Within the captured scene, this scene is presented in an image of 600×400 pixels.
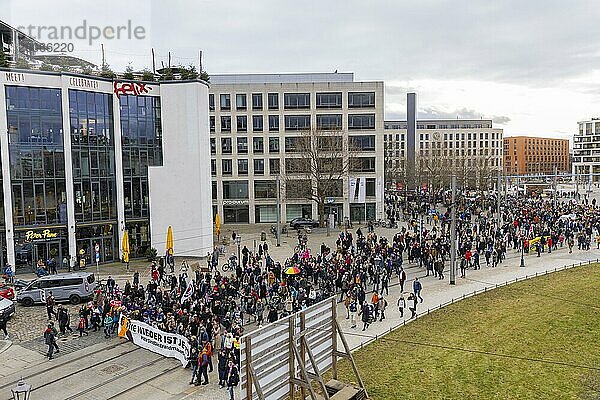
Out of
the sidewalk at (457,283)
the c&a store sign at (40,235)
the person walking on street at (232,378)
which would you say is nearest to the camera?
the person walking on street at (232,378)

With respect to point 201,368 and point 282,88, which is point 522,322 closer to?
point 201,368

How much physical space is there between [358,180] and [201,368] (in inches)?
1511

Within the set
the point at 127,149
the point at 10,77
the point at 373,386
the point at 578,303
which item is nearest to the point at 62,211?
the point at 127,149

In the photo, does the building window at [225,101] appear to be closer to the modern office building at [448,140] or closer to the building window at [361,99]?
the building window at [361,99]

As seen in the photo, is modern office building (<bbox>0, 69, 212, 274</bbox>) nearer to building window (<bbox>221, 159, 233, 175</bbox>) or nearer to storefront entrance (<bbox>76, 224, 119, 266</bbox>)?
storefront entrance (<bbox>76, 224, 119, 266</bbox>)

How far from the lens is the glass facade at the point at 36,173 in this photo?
3416 centimetres

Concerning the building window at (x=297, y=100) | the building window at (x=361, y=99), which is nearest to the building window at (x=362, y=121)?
the building window at (x=361, y=99)

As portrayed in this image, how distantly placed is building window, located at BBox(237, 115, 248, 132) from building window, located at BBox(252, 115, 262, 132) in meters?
0.81

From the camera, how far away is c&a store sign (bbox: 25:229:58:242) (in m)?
34.9

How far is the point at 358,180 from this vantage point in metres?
53.5

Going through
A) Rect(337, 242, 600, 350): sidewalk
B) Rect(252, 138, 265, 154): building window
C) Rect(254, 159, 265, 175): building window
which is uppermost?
Rect(252, 138, 265, 154): building window

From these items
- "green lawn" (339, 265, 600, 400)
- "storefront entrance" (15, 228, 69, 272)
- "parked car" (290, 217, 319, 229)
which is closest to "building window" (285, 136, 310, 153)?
"parked car" (290, 217, 319, 229)

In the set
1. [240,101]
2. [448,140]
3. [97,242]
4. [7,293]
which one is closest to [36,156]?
[97,242]

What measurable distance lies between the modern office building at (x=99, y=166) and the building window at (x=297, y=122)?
2122 centimetres
